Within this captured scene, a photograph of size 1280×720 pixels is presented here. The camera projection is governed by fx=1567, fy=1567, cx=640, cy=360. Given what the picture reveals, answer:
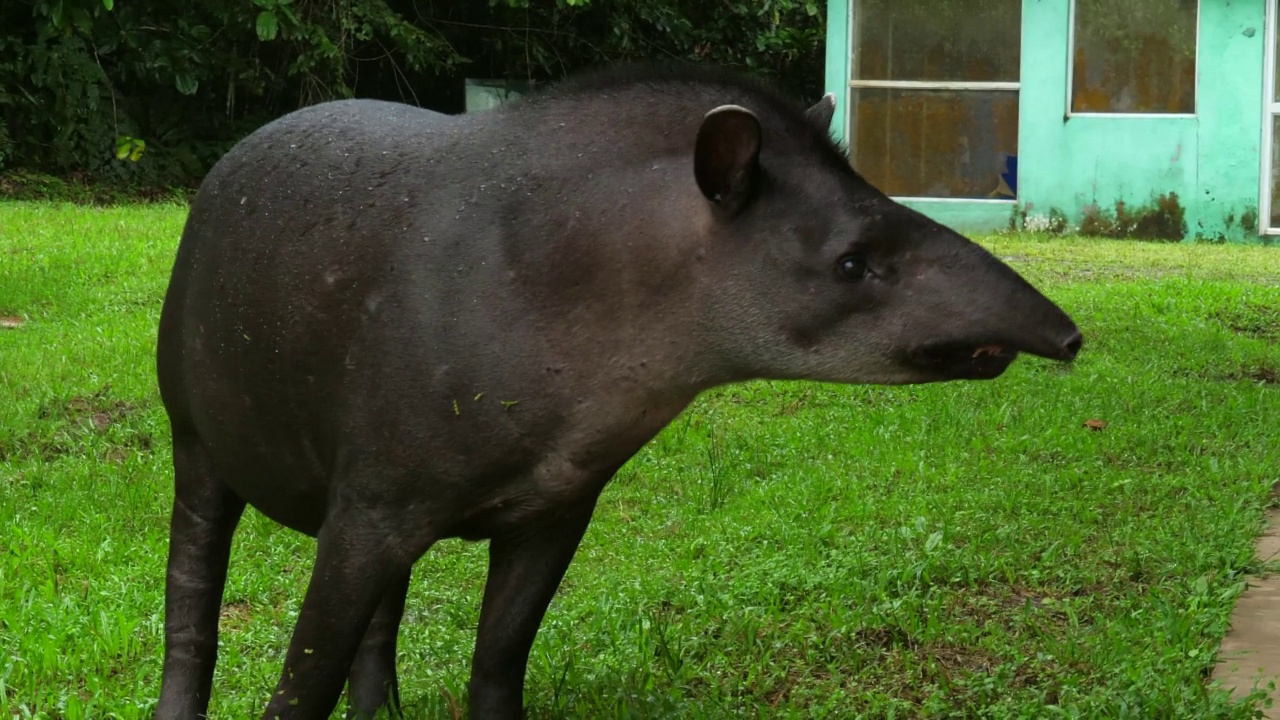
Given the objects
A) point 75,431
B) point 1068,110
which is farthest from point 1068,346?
point 1068,110

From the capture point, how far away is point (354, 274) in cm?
310

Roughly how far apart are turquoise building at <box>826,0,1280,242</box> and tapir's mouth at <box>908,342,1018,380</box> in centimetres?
1279

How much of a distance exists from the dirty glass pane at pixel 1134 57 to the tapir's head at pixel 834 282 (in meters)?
13.5

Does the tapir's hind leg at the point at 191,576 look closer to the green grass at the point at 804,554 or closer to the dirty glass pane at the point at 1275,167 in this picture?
the green grass at the point at 804,554

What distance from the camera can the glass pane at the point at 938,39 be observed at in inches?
626

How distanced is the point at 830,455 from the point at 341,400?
12.3 feet

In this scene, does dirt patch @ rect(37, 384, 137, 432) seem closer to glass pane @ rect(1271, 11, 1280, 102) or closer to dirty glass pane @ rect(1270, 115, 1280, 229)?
dirty glass pane @ rect(1270, 115, 1280, 229)

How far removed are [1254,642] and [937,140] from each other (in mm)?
12250

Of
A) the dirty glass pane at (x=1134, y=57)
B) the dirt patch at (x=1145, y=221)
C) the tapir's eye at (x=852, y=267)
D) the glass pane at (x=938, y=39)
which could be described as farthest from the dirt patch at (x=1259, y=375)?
the glass pane at (x=938, y=39)

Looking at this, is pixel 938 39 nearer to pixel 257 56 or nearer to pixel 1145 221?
pixel 1145 221

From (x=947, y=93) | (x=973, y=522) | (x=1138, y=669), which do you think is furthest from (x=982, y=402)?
(x=947, y=93)

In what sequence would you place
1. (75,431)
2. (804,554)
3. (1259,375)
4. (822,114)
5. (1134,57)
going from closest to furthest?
(822,114)
(804,554)
(75,431)
(1259,375)
(1134,57)

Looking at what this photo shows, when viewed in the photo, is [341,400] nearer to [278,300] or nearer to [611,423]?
[278,300]

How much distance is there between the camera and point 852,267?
2943mm
